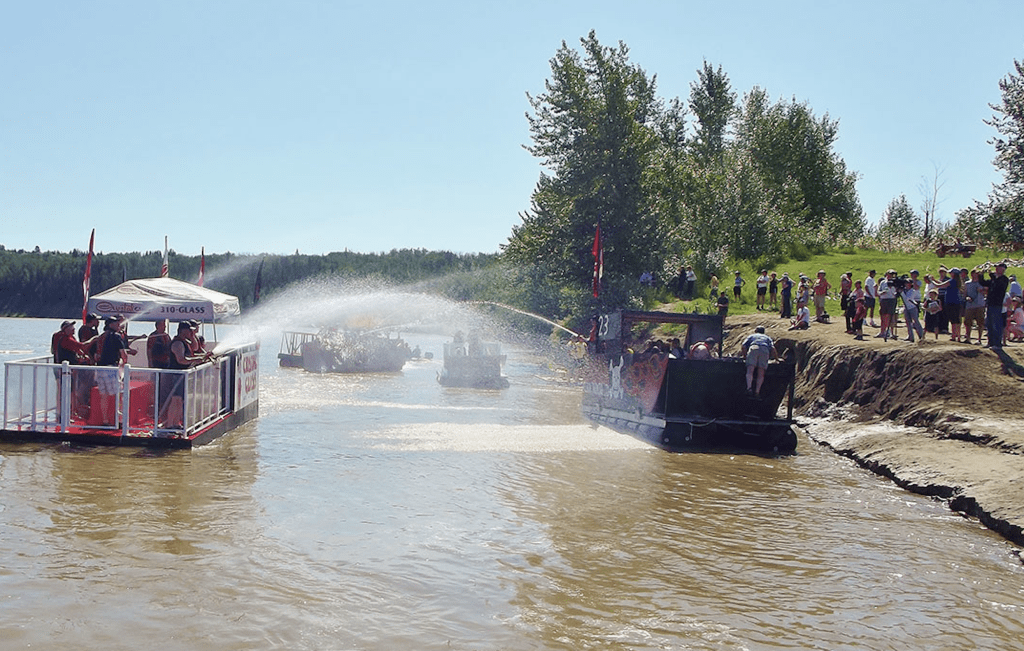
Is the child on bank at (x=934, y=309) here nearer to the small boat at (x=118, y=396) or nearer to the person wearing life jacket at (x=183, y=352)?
the small boat at (x=118, y=396)

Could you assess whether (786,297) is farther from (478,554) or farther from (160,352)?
(478,554)

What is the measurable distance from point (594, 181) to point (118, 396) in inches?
1460

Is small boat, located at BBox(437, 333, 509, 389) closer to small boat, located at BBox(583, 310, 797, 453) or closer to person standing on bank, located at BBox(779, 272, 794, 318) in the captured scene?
person standing on bank, located at BBox(779, 272, 794, 318)

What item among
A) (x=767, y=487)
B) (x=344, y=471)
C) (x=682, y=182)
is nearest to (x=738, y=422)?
(x=767, y=487)

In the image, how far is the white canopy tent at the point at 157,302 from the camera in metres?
16.3

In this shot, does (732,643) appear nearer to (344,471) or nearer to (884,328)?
(344,471)

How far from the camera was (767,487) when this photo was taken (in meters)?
15.3

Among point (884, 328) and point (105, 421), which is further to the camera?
point (884, 328)

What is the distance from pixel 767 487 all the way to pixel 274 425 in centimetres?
1174

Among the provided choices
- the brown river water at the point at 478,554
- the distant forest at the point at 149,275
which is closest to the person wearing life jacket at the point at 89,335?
the brown river water at the point at 478,554

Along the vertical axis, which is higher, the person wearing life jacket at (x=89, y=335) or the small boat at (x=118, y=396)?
the person wearing life jacket at (x=89, y=335)

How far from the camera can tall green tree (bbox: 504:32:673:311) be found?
49.9 m

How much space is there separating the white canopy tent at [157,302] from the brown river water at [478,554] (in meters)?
2.66

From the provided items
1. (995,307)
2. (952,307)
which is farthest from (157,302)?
(952,307)
